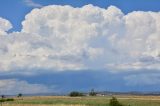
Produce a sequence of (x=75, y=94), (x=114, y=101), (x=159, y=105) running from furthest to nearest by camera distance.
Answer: (x=75, y=94), (x=159, y=105), (x=114, y=101)

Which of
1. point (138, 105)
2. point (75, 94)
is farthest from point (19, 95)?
point (138, 105)

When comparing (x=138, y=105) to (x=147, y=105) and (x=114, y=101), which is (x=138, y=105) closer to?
(x=147, y=105)

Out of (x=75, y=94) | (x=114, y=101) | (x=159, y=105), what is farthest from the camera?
(x=75, y=94)

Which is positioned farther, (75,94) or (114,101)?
(75,94)

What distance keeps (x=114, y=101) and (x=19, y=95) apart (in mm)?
103447

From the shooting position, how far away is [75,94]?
7244 inches

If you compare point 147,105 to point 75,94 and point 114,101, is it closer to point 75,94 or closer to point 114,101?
point 114,101

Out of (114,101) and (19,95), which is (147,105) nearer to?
(114,101)

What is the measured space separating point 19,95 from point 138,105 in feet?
319

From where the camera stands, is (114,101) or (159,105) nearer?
(114,101)

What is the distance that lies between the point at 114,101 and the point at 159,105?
11.6 m

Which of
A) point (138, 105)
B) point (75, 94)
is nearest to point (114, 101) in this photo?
point (138, 105)

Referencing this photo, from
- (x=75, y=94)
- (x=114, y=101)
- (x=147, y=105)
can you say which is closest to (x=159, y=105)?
(x=147, y=105)

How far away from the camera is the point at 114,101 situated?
3521 inches
